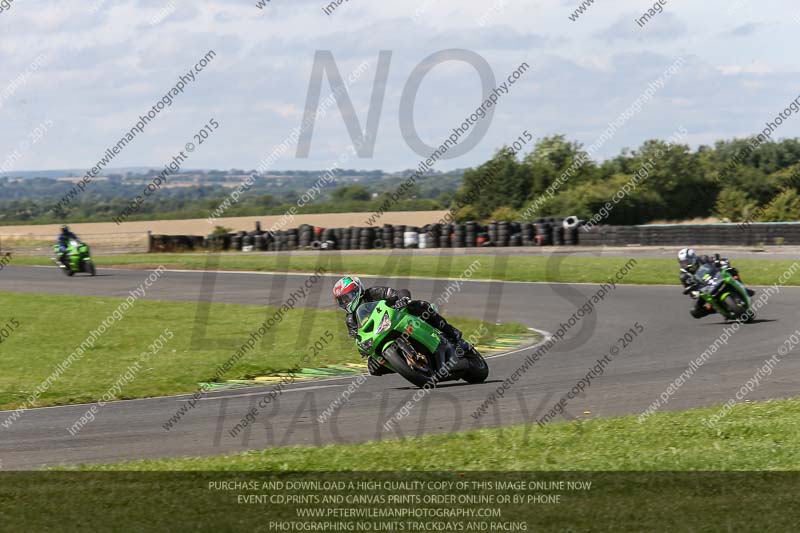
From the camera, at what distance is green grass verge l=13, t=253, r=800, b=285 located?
92.9 feet

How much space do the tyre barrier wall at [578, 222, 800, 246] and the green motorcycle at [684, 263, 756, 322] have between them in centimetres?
1846

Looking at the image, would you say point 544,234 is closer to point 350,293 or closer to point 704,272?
point 704,272

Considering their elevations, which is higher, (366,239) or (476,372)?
(366,239)

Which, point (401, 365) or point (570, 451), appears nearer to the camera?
point (570, 451)

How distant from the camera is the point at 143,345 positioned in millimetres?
18594

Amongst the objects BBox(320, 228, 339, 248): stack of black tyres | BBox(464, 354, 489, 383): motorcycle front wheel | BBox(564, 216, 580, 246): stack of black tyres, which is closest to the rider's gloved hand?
BBox(464, 354, 489, 383): motorcycle front wheel

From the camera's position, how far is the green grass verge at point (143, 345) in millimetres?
14547

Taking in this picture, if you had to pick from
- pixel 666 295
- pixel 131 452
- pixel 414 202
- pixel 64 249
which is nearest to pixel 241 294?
pixel 64 249

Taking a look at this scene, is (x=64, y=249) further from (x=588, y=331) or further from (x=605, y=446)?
(x=605, y=446)

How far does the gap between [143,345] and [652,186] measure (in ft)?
129

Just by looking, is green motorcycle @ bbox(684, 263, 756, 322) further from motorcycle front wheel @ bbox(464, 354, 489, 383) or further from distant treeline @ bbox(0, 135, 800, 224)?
distant treeline @ bbox(0, 135, 800, 224)

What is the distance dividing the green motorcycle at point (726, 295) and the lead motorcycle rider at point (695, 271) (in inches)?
3.8

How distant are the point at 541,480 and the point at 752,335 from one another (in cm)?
1091

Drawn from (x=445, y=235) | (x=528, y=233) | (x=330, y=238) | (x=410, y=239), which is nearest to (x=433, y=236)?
(x=445, y=235)
